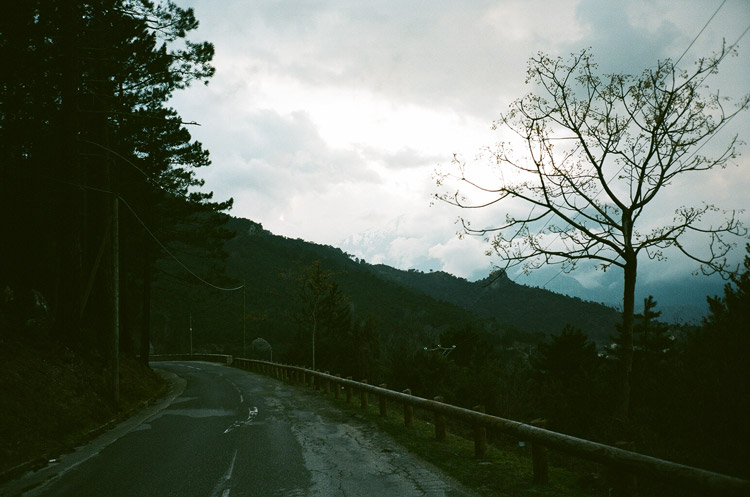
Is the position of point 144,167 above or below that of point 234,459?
above

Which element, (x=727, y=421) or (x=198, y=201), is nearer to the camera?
(x=727, y=421)

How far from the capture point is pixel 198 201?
29.8 metres

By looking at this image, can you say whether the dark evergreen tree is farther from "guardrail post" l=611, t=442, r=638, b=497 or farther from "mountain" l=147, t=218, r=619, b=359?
"mountain" l=147, t=218, r=619, b=359

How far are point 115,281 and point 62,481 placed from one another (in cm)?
845

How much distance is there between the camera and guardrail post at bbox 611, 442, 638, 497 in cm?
566

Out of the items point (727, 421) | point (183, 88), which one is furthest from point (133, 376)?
point (727, 421)

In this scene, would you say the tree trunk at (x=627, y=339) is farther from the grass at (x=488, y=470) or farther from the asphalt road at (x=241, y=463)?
the asphalt road at (x=241, y=463)

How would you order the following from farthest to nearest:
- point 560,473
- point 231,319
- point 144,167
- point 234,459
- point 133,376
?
point 231,319 → point 144,167 → point 133,376 → point 234,459 → point 560,473

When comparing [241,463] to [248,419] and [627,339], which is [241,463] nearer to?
[248,419]

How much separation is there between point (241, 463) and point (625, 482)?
581cm

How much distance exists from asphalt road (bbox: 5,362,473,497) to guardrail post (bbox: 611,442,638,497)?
1.78m

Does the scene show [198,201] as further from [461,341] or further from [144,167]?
[461,341]

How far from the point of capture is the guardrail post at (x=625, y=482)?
5.66m

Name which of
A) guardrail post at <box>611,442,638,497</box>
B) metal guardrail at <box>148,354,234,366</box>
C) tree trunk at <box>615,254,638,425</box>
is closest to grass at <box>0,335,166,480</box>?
guardrail post at <box>611,442,638,497</box>
